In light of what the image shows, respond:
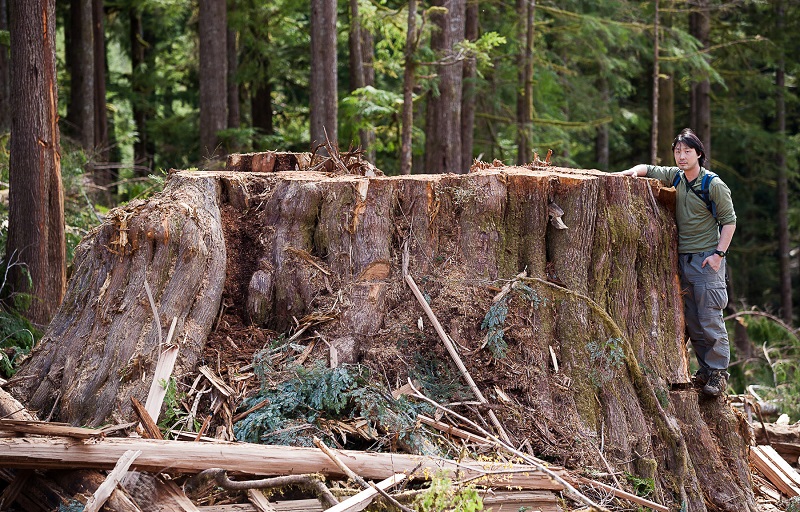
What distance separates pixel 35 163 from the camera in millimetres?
8312

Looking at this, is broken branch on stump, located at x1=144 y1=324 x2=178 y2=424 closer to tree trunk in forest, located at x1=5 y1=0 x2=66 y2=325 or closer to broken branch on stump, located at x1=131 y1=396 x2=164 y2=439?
broken branch on stump, located at x1=131 y1=396 x2=164 y2=439

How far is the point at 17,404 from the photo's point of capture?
5.32 m

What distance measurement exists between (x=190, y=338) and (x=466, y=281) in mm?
1955

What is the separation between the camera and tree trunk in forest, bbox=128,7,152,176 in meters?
22.4

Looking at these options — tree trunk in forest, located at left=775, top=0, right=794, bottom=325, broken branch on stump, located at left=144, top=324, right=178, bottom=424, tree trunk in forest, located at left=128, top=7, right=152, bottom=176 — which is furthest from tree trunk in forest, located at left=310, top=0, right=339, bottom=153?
tree trunk in forest, located at left=775, top=0, right=794, bottom=325

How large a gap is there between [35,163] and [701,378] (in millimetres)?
6571

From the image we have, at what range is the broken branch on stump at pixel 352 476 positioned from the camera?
4.42m

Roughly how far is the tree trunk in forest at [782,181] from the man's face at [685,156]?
56.4ft

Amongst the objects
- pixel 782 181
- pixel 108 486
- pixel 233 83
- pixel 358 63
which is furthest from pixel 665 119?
pixel 108 486

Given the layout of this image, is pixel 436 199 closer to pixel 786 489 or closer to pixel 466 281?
pixel 466 281

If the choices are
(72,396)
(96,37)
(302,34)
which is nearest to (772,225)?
(302,34)

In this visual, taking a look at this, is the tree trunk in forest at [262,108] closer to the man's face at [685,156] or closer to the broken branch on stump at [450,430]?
the man's face at [685,156]

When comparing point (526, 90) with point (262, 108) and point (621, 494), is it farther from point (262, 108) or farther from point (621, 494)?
point (621, 494)

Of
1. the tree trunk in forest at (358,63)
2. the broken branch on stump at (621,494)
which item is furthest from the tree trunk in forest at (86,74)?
the broken branch on stump at (621,494)
